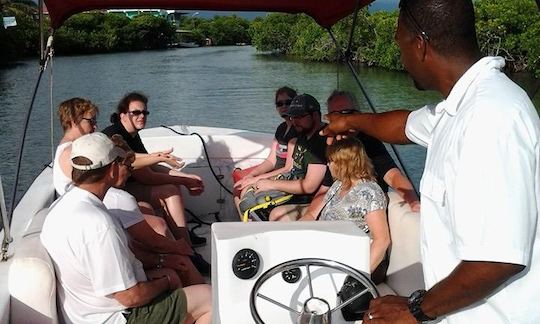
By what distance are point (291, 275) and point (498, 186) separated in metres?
0.95

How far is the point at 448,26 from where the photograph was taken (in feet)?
3.90

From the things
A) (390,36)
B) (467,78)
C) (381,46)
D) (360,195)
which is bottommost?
(381,46)

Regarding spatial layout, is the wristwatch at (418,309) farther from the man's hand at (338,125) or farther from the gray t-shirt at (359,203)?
the gray t-shirt at (359,203)

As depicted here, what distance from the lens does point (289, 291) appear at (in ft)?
6.17

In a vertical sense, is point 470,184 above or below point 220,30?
above

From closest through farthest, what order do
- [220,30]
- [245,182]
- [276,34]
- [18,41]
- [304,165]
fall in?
1. [304,165]
2. [245,182]
3. [18,41]
4. [276,34]
5. [220,30]

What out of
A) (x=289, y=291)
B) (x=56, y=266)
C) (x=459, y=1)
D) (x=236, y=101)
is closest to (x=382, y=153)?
(x=289, y=291)

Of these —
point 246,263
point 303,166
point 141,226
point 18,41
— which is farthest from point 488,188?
point 18,41

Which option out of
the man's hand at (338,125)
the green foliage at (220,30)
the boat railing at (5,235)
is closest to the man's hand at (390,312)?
the man's hand at (338,125)

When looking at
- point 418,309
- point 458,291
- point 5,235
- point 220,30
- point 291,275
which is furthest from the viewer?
point 220,30

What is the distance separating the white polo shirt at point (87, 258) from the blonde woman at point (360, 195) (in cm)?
107

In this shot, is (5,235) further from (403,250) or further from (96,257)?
(403,250)

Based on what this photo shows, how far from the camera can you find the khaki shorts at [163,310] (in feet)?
7.20

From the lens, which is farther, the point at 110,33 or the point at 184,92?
the point at 110,33
